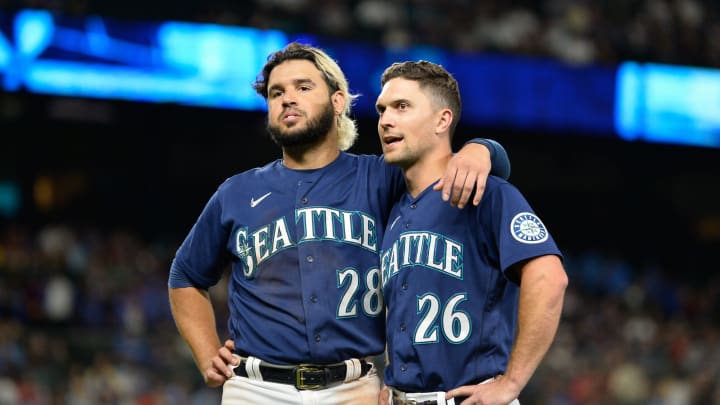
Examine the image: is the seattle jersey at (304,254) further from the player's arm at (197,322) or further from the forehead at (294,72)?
the forehead at (294,72)

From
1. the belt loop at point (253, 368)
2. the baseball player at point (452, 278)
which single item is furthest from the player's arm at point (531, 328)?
the belt loop at point (253, 368)

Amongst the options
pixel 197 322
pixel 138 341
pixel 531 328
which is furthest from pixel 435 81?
pixel 138 341

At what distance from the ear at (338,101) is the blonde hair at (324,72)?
0.01 meters

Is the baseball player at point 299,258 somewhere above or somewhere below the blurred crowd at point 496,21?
below

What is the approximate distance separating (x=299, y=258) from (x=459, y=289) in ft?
2.16

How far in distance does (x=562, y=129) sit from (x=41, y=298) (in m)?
6.80

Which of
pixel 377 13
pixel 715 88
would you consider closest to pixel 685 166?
pixel 715 88

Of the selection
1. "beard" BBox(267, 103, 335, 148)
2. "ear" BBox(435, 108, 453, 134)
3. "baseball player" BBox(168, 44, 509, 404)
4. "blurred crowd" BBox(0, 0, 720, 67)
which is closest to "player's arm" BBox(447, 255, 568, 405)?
"baseball player" BBox(168, 44, 509, 404)

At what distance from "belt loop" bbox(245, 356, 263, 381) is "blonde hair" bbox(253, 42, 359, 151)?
33.8 inches

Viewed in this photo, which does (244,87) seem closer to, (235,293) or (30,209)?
(30,209)

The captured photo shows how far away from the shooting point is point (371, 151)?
15664 mm

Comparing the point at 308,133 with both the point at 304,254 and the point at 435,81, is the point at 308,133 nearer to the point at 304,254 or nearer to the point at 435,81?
the point at 304,254

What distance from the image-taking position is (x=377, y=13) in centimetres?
1428

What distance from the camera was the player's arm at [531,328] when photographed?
11.0 ft
